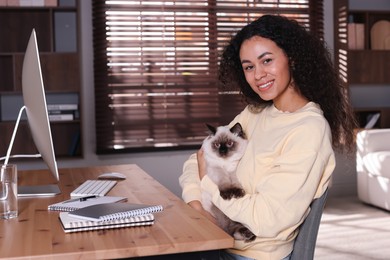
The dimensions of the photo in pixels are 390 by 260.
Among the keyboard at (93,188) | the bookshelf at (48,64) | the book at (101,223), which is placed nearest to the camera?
the book at (101,223)

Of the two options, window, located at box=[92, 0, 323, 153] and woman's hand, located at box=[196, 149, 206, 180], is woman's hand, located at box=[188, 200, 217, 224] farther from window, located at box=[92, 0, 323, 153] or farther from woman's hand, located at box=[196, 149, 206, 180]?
window, located at box=[92, 0, 323, 153]

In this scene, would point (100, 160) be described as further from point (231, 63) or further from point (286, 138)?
point (286, 138)

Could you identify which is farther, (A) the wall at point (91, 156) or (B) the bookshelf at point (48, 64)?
(A) the wall at point (91, 156)

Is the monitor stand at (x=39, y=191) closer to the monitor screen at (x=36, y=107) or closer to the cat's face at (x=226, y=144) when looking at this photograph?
the monitor screen at (x=36, y=107)

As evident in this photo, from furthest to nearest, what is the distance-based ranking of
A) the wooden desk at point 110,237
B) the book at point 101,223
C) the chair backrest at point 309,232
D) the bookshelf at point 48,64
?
the bookshelf at point 48,64
the chair backrest at point 309,232
the book at point 101,223
the wooden desk at point 110,237

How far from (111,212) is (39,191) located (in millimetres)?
691

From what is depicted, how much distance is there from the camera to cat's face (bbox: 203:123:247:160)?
1755mm

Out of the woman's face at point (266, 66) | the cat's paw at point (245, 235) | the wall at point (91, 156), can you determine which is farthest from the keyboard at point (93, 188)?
the wall at point (91, 156)

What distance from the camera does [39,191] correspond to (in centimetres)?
205

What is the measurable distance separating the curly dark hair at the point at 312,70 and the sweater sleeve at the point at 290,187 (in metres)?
0.17

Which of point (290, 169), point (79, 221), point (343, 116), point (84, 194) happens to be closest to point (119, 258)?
point (79, 221)

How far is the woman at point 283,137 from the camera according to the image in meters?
1.50

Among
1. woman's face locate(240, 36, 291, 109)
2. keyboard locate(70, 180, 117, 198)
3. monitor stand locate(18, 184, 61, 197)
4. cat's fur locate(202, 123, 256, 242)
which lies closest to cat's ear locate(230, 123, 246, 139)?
cat's fur locate(202, 123, 256, 242)

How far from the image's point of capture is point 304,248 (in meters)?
1.55
